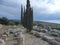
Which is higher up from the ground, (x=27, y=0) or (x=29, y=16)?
(x=27, y=0)

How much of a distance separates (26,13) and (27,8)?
3.09ft

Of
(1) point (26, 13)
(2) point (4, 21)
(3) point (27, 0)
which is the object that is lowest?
(2) point (4, 21)

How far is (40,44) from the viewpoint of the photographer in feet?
37.2

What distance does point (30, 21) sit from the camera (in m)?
27.9

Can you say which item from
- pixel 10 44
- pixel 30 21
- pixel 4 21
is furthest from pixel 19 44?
pixel 4 21

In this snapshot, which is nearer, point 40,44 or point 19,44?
point 19,44

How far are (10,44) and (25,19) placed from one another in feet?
61.1

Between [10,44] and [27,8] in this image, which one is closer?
[10,44]

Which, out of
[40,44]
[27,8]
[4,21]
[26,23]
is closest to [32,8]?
[27,8]

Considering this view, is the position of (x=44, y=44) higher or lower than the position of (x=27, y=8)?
lower

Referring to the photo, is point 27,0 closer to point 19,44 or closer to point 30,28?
point 30,28

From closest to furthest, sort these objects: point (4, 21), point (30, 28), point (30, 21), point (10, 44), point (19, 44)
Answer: point (19, 44) → point (10, 44) → point (30, 28) → point (30, 21) → point (4, 21)

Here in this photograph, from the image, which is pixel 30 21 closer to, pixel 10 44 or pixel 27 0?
pixel 27 0

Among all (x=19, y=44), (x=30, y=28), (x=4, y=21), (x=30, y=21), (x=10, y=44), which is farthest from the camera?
(x=4, y=21)
